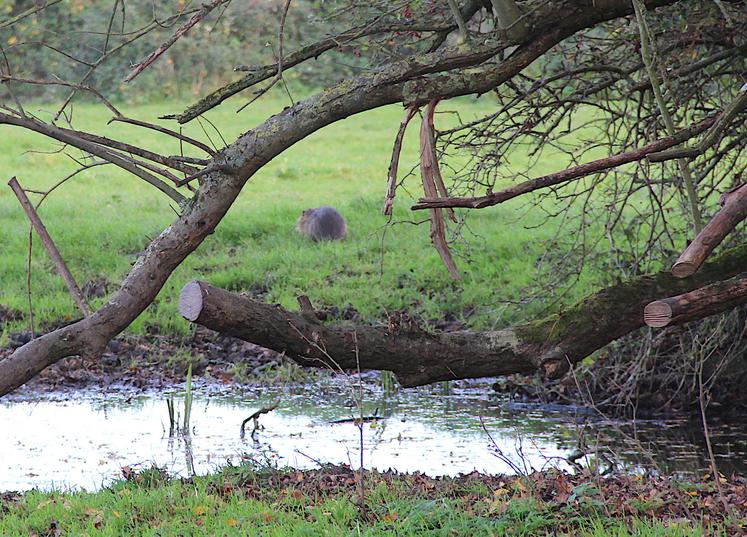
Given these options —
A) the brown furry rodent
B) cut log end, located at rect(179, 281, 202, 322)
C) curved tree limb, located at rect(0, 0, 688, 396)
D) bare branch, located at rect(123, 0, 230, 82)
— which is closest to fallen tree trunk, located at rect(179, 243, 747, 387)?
cut log end, located at rect(179, 281, 202, 322)

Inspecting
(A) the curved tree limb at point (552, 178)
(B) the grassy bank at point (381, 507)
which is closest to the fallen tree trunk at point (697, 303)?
(A) the curved tree limb at point (552, 178)

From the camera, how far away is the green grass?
35.7 ft

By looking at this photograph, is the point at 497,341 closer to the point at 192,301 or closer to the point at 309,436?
the point at 192,301

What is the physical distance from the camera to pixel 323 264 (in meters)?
12.0

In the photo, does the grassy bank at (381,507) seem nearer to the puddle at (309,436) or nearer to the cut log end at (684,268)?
the puddle at (309,436)

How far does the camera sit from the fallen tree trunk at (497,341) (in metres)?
4.87

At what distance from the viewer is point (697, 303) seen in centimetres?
439

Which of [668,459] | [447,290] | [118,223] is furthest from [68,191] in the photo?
[668,459]

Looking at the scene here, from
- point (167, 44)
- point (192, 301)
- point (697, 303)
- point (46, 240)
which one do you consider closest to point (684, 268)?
point (697, 303)

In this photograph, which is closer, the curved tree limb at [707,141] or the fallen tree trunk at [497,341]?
→ the curved tree limb at [707,141]

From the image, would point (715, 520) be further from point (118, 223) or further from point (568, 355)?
point (118, 223)

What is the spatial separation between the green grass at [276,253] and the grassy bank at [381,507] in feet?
11.7

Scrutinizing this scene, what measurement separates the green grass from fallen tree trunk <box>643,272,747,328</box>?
14.7 feet

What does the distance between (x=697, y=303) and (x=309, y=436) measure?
3.91 metres
